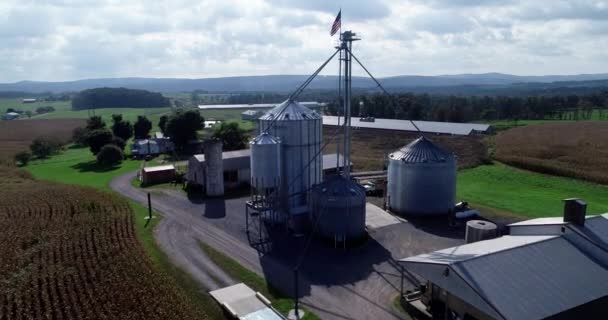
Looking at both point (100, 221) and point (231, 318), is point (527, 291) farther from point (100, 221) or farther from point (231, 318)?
point (100, 221)

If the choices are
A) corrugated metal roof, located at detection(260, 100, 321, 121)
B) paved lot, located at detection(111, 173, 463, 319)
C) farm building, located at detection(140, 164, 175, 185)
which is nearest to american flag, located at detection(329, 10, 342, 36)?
corrugated metal roof, located at detection(260, 100, 321, 121)

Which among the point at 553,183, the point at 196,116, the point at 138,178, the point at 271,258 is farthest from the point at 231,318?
the point at 196,116

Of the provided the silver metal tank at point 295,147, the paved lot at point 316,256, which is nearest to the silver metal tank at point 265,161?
the silver metal tank at point 295,147

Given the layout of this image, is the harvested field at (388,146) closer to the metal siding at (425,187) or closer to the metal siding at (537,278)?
the metal siding at (425,187)

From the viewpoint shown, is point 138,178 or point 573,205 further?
point 138,178

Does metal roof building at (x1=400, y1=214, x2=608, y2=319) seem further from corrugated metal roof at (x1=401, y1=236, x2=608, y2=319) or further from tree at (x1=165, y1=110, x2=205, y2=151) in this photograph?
tree at (x1=165, y1=110, x2=205, y2=151)

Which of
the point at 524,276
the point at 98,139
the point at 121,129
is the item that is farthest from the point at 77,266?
the point at 121,129
